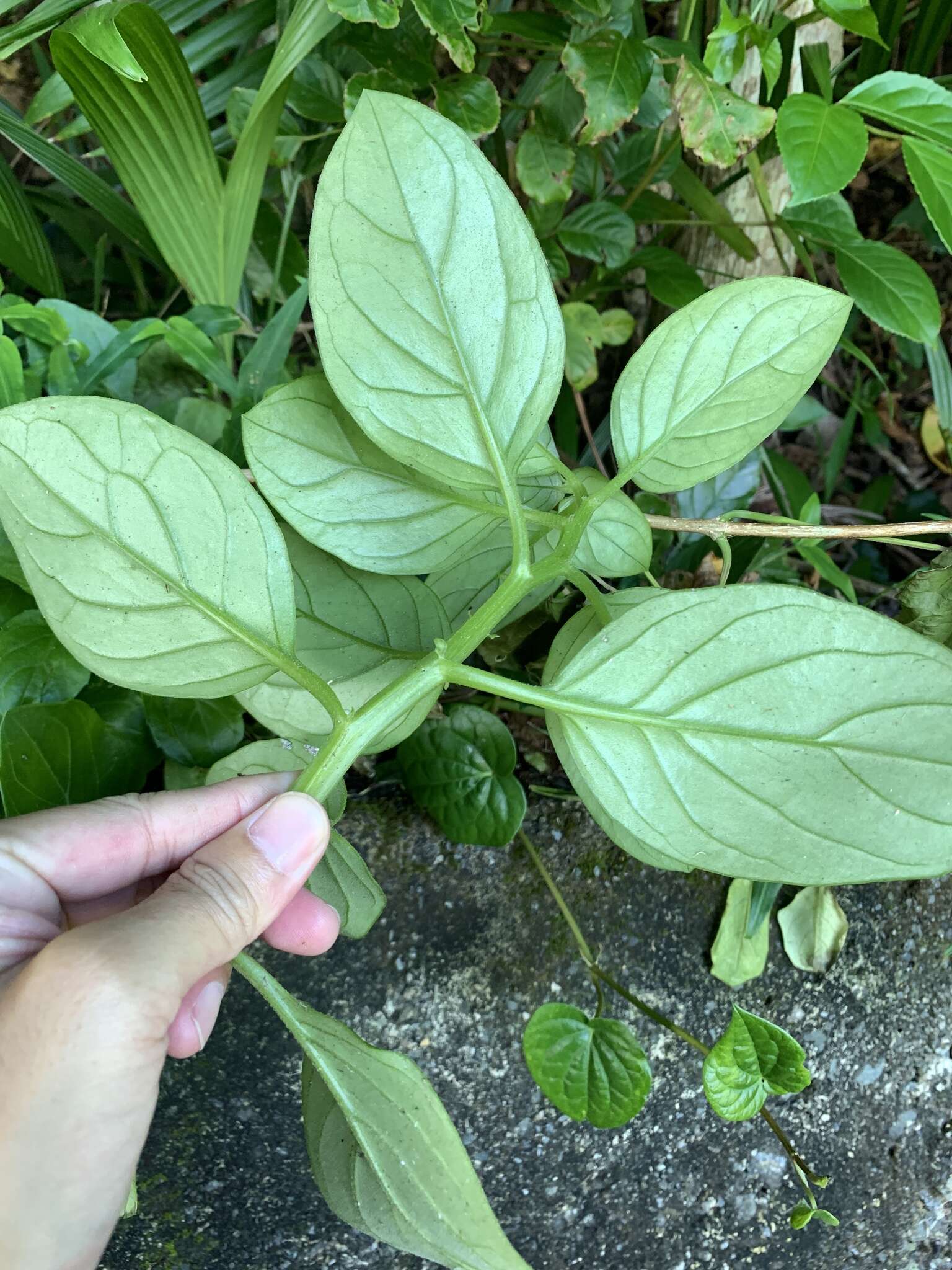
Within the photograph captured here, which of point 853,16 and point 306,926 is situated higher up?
point 853,16

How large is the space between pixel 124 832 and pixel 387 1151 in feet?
1.06

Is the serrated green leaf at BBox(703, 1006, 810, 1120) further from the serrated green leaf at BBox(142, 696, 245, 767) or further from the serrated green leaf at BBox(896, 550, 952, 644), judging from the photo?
the serrated green leaf at BBox(142, 696, 245, 767)

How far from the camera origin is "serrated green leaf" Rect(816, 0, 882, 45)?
0.73 meters

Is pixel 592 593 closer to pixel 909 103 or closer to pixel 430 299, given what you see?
pixel 430 299

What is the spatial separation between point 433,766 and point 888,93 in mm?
722

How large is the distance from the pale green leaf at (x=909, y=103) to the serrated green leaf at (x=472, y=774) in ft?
2.05

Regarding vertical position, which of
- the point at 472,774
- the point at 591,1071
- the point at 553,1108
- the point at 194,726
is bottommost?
the point at 553,1108

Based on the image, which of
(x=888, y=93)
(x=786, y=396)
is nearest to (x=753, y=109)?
(x=888, y=93)

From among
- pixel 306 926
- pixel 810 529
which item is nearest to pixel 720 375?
pixel 810 529

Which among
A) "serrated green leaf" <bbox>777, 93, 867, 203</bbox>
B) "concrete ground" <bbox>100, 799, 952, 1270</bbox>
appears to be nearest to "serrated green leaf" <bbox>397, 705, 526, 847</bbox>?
"concrete ground" <bbox>100, 799, 952, 1270</bbox>

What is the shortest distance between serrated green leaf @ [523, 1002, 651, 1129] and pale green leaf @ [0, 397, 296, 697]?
497mm

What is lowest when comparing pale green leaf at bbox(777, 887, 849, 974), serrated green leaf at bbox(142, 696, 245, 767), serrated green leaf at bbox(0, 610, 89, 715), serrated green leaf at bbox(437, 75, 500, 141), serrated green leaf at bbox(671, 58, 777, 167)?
pale green leaf at bbox(777, 887, 849, 974)

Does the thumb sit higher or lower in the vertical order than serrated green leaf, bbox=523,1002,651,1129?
higher

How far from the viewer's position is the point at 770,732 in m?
0.54
